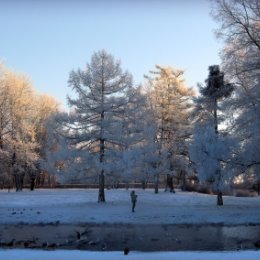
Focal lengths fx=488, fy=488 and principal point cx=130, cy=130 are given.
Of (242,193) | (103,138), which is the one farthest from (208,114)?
(242,193)

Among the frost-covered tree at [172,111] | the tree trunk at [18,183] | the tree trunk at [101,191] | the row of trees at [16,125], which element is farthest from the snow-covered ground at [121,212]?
the tree trunk at [18,183]

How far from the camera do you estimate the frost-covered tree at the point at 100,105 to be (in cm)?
3734

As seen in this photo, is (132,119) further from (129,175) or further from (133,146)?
(129,175)

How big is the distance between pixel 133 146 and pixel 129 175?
8.81 feet

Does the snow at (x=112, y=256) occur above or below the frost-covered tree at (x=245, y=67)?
below

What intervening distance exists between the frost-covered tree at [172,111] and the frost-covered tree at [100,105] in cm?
1057

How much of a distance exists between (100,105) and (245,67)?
12730mm

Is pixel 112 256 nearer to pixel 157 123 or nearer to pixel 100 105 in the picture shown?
pixel 100 105

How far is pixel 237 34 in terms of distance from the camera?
28656 millimetres

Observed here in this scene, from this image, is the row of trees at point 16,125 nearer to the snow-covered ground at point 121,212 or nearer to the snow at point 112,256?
the snow-covered ground at point 121,212

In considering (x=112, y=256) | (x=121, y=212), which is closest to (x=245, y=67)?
(x=121, y=212)

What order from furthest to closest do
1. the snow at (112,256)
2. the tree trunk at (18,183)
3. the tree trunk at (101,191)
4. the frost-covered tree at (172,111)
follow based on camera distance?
the tree trunk at (18,183) → the frost-covered tree at (172,111) → the tree trunk at (101,191) → the snow at (112,256)

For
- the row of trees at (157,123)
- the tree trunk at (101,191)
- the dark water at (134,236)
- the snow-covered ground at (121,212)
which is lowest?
the dark water at (134,236)

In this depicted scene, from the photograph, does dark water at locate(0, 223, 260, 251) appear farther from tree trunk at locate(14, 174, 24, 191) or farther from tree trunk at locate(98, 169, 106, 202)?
tree trunk at locate(14, 174, 24, 191)
